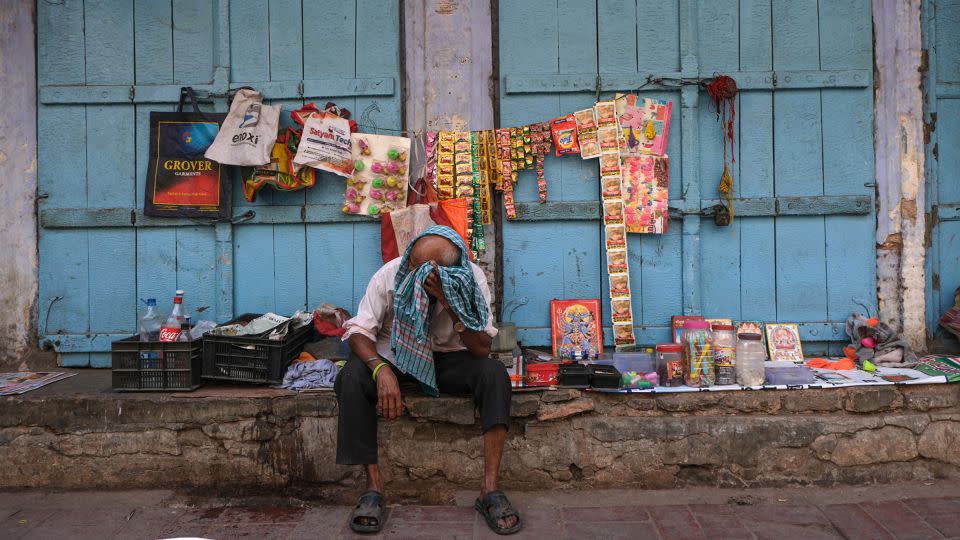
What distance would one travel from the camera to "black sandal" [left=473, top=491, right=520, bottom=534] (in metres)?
3.03

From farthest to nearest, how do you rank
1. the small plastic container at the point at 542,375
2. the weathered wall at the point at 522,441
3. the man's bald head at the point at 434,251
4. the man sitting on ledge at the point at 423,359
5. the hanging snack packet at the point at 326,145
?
the hanging snack packet at the point at 326,145 → the small plastic container at the point at 542,375 → the weathered wall at the point at 522,441 → the man's bald head at the point at 434,251 → the man sitting on ledge at the point at 423,359

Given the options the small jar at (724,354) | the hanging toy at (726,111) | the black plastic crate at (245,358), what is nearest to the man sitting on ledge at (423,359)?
the black plastic crate at (245,358)

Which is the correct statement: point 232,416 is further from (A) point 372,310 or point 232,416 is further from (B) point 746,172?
(B) point 746,172

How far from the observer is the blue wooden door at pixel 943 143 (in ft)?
13.6

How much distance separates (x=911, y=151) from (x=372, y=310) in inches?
136

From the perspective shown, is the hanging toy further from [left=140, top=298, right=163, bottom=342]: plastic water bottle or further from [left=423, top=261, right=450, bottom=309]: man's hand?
[left=140, top=298, right=163, bottom=342]: plastic water bottle

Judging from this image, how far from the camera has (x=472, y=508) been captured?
10.9 ft

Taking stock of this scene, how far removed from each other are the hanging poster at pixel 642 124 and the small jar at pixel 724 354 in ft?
3.88

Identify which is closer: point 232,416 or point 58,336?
point 232,416

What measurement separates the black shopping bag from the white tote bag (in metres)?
0.14

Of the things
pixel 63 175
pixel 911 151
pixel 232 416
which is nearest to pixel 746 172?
pixel 911 151

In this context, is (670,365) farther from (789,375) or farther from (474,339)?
(474,339)

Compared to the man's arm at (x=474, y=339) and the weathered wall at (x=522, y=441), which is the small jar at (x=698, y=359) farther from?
the man's arm at (x=474, y=339)

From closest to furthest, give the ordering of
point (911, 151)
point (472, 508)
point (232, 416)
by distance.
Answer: point (472, 508) → point (232, 416) → point (911, 151)
